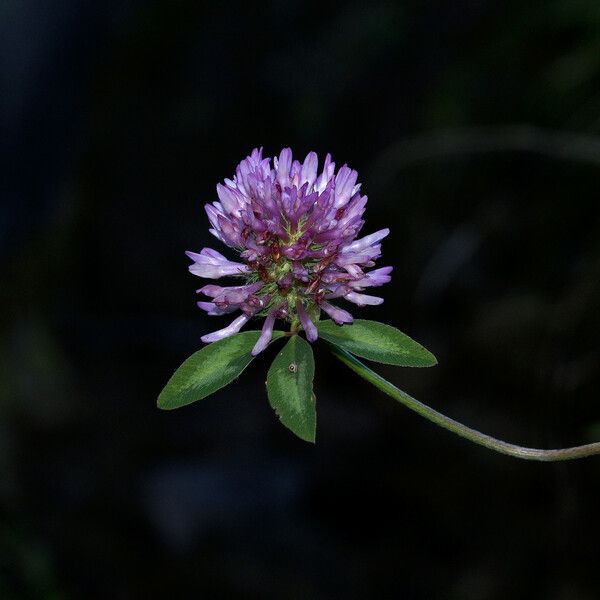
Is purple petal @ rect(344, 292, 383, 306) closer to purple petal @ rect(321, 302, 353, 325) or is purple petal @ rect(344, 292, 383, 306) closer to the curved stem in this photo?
purple petal @ rect(321, 302, 353, 325)

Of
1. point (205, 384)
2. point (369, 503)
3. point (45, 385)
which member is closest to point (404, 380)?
point (369, 503)

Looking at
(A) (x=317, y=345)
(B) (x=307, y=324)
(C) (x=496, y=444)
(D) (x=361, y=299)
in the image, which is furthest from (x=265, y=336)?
Answer: (A) (x=317, y=345)

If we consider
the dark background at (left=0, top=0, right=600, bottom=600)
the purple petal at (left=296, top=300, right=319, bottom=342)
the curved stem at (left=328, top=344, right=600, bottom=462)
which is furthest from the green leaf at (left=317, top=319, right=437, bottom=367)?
the dark background at (left=0, top=0, right=600, bottom=600)

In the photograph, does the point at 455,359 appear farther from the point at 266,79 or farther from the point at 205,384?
the point at 205,384

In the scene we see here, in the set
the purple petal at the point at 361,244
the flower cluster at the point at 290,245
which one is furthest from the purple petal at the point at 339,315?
the purple petal at the point at 361,244

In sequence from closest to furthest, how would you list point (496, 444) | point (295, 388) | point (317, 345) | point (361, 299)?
1. point (496, 444)
2. point (295, 388)
3. point (361, 299)
4. point (317, 345)

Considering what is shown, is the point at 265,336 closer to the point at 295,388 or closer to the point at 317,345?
the point at 295,388
